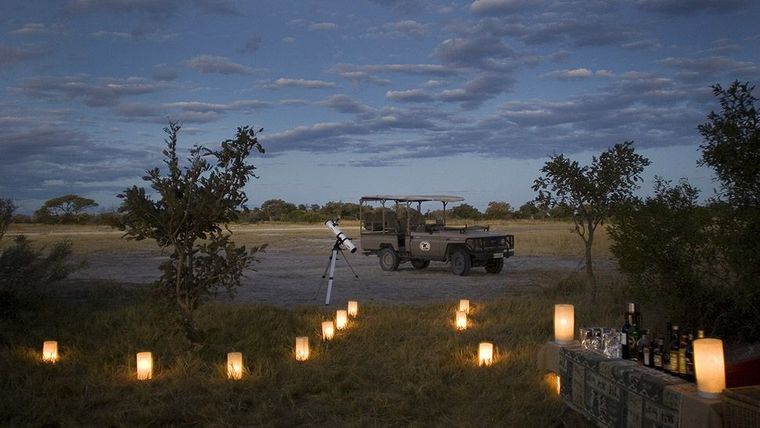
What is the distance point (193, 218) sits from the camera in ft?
24.2

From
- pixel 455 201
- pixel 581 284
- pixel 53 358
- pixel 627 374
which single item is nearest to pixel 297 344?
pixel 53 358

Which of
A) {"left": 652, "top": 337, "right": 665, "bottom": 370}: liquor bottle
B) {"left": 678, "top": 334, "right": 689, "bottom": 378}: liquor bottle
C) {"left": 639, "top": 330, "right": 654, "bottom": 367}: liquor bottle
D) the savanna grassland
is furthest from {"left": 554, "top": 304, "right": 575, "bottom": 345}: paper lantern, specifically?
{"left": 678, "top": 334, "right": 689, "bottom": 378}: liquor bottle

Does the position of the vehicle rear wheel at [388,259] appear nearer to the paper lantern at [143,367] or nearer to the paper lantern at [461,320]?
the paper lantern at [461,320]

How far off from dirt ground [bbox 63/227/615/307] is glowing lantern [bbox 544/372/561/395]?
6532mm

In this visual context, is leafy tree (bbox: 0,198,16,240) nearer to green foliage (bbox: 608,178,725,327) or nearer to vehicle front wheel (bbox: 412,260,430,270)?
green foliage (bbox: 608,178,725,327)

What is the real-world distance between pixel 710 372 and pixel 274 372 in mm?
4484

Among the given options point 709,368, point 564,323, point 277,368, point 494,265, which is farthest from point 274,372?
point 494,265

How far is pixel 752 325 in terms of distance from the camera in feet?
26.1

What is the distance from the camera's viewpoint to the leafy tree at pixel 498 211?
7661cm

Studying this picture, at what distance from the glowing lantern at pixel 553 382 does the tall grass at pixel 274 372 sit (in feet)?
0.34

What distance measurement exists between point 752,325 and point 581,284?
5.60m

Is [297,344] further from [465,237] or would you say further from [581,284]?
[465,237]

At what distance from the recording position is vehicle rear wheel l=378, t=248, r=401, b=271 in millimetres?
19156

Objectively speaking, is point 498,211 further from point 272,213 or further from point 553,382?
point 553,382
